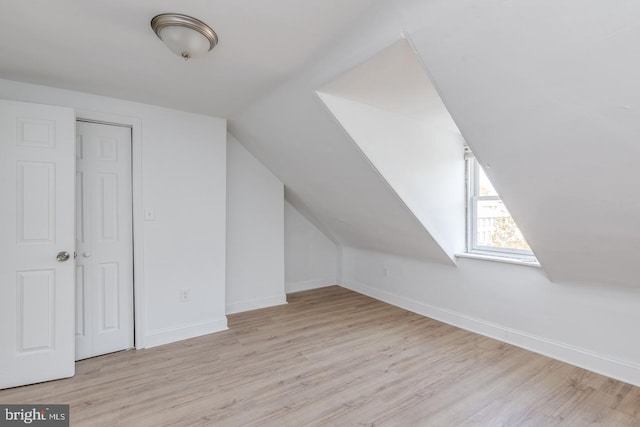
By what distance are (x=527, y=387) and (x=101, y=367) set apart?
128 inches

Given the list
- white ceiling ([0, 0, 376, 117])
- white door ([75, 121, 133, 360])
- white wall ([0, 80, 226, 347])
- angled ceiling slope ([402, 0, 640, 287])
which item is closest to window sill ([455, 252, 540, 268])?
angled ceiling slope ([402, 0, 640, 287])

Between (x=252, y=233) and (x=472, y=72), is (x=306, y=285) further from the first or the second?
(x=472, y=72)

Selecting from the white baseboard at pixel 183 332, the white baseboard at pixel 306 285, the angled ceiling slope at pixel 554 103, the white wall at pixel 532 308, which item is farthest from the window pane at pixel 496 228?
the white baseboard at pixel 183 332

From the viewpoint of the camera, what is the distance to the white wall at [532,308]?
221cm

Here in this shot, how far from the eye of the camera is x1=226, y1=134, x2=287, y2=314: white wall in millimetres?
Result: 3625

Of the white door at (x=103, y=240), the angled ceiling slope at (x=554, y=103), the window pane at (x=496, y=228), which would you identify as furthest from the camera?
the window pane at (x=496, y=228)

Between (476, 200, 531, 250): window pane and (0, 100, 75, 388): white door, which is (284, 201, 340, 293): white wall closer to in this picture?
(476, 200, 531, 250): window pane

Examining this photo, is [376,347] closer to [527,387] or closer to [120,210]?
[527,387]

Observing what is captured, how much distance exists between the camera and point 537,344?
8.60ft

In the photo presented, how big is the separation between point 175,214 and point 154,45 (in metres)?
1.57

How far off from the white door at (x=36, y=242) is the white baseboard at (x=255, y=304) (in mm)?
1587

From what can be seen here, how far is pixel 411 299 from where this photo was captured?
377cm

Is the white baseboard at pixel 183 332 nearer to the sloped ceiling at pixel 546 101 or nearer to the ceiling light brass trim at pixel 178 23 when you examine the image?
the sloped ceiling at pixel 546 101

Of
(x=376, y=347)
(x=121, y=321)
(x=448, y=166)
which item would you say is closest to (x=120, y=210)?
(x=121, y=321)
